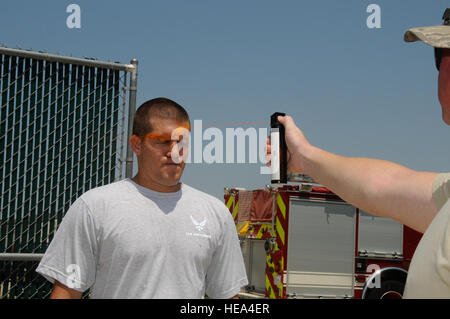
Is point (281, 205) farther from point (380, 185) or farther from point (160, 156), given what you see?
point (380, 185)

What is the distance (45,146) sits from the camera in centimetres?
691

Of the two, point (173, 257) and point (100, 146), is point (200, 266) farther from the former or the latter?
point (100, 146)

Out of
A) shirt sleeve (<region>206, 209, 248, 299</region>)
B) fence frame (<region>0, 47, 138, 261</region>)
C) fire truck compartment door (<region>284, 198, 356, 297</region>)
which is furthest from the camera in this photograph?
fire truck compartment door (<region>284, 198, 356, 297</region>)

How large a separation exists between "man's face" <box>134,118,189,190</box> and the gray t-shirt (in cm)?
8

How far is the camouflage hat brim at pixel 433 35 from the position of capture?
1.67 metres

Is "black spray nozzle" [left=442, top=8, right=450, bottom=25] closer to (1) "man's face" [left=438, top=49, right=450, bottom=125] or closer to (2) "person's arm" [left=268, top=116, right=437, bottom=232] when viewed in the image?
(1) "man's face" [left=438, top=49, right=450, bottom=125]

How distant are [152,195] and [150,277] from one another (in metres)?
0.49

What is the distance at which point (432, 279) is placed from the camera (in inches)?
56.9

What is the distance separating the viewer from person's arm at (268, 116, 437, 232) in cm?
194

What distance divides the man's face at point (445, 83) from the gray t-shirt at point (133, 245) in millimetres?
1813

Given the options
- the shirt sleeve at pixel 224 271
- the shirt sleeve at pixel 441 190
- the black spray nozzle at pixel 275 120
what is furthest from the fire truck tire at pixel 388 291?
the shirt sleeve at pixel 441 190

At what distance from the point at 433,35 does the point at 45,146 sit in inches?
232

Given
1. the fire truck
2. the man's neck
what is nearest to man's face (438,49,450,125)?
the man's neck
